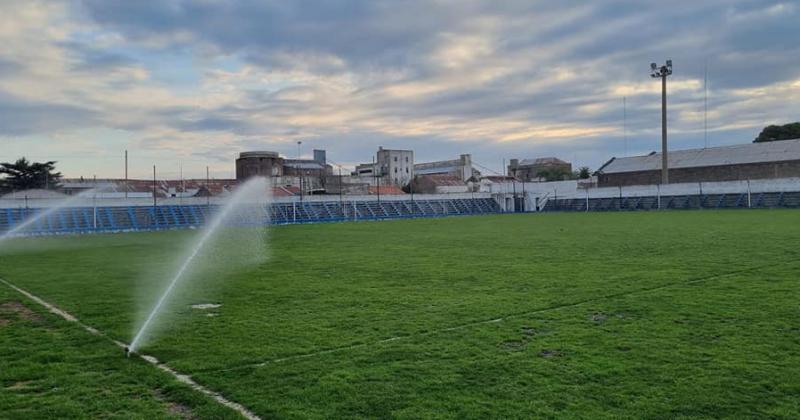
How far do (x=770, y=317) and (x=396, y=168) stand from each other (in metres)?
132

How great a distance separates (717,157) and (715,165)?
255 cm

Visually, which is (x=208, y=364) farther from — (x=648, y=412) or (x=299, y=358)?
(x=648, y=412)

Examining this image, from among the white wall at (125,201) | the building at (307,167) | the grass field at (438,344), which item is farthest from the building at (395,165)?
the grass field at (438,344)

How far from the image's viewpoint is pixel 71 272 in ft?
61.4

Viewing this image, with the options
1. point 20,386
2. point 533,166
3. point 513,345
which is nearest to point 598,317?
point 513,345

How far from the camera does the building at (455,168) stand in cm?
14396

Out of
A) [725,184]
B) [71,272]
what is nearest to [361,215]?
[725,184]

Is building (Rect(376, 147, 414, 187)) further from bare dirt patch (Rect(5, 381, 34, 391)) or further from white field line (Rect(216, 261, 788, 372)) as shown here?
bare dirt patch (Rect(5, 381, 34, 391))

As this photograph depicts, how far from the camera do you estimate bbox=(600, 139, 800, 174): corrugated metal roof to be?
87.8m

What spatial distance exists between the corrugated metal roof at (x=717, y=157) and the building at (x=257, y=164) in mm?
62759

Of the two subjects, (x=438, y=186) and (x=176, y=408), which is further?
(x=438, y=186)

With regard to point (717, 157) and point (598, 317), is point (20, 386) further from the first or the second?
point (717, 157)

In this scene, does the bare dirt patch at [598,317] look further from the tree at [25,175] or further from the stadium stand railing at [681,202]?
the tree at [25,175]

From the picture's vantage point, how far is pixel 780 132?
362 feet
